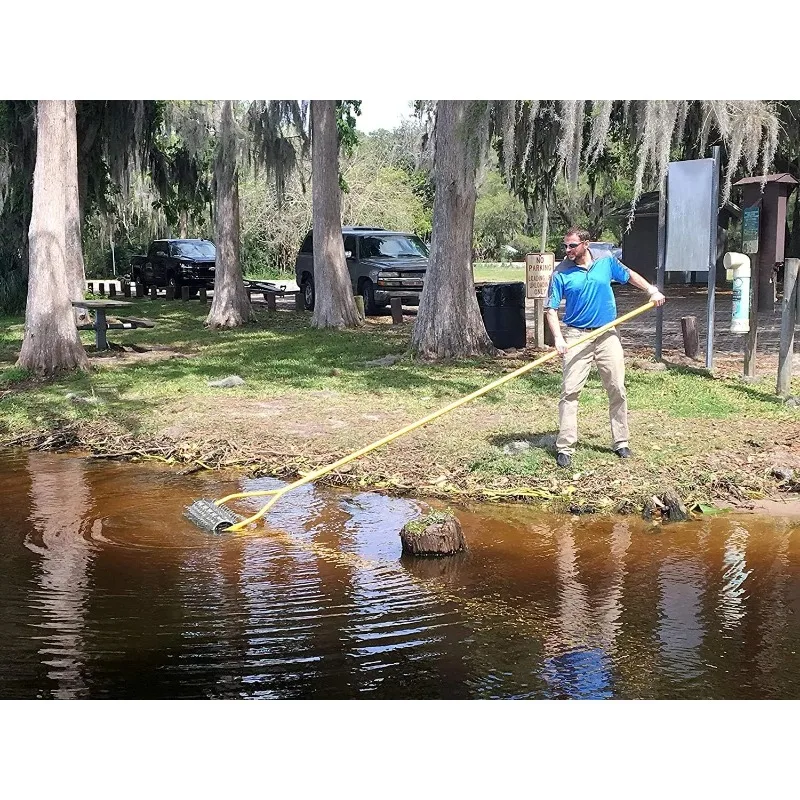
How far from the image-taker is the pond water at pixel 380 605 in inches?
181

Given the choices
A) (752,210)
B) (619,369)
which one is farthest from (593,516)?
(752,210)

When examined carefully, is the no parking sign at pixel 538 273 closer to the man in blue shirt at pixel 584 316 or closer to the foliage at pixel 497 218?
the man in blue shirt at pixel 584 316

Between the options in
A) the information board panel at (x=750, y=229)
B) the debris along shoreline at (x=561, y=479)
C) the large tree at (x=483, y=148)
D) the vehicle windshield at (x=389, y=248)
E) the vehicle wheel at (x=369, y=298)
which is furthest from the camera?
the vehicle windshield at (x=389, y=248)

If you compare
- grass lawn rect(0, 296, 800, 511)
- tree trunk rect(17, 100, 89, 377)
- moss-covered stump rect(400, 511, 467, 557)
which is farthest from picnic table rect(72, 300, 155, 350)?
moss-covered stump rect(400, 511, 467, 557)

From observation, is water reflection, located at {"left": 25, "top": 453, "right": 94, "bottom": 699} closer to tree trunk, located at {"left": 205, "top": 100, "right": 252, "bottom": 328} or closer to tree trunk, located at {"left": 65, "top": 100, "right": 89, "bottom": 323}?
tree trunk, located at {"left": 65, "top": 100, "right": 89, "bottom": 323}

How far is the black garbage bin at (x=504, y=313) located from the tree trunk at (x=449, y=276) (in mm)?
574

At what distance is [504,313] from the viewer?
14625mm

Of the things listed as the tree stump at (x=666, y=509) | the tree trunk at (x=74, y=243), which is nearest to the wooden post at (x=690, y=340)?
the tree stump at (x=666, y=509)

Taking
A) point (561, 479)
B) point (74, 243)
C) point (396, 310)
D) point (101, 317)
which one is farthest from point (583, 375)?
point (74, 243)

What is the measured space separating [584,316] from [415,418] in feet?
8.35

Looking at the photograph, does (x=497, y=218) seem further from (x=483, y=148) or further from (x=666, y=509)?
(x=666, y=509)

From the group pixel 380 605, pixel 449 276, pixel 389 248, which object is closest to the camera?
pixel 380 605

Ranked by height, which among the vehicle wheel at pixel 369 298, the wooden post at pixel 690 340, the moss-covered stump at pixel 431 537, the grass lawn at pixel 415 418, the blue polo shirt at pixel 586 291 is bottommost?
the moss-covered stump at pixel 431 537

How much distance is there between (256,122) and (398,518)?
14.6 m
